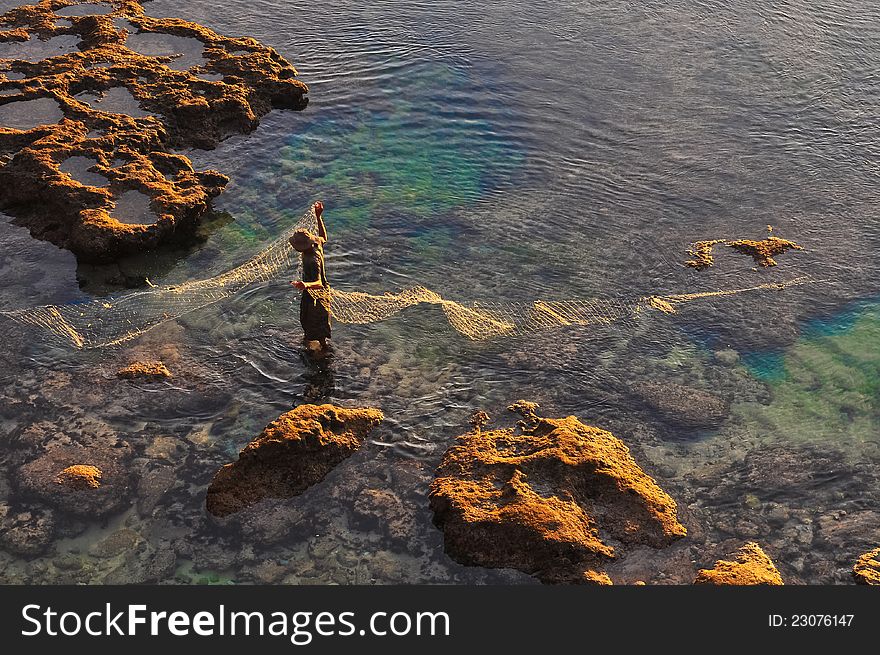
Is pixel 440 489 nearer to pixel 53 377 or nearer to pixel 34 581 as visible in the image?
pixel 34 581

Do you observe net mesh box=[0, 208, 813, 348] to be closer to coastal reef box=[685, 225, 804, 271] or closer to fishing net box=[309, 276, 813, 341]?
fishing net box=[309, 276, 813, 341]

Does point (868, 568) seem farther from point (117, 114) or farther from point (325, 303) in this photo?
point (117, 114)

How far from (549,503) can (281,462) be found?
8.23 ft

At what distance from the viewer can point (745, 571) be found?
285 inches

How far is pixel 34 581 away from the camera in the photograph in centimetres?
701

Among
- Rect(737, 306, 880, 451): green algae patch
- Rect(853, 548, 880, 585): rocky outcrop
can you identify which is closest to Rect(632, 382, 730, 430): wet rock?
Rect(737, 306, 880, 451): green algae patch

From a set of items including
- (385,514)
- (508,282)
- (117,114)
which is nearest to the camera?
(385,514)

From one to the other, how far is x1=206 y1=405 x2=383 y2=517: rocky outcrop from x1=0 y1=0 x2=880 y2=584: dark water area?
0.52 feet

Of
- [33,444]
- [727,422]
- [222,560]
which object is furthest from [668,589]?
[33,444]

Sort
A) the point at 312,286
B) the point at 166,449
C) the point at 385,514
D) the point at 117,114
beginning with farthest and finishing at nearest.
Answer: the point at 117,114
the point at 312,286
the point at 166,449
the point at 385,514

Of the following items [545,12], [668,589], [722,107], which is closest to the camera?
[668,589]

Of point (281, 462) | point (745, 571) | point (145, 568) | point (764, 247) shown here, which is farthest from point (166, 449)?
point (764, 247)

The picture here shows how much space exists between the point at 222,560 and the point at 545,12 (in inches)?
533

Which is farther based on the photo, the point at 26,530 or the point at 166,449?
the point at 166,449
